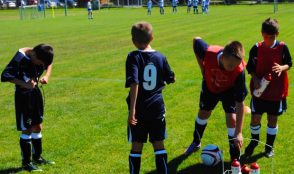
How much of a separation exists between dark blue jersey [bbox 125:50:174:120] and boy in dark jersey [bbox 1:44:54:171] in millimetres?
1323

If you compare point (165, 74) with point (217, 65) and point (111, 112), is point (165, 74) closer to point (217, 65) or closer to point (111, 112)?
point (217, 65)

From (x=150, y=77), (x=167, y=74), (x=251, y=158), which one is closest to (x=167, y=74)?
(x=167, y=74)

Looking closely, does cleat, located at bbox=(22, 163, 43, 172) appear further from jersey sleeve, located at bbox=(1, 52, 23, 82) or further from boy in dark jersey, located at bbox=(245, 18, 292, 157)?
boy in dark jersey, located at bbox=(245, 18, 292, 157)

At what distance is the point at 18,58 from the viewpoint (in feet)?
18.6

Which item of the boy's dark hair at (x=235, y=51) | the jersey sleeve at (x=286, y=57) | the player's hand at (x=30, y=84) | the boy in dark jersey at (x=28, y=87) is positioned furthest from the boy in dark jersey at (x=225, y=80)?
the player's hand at (x=30, y=84)

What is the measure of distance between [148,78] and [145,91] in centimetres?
15

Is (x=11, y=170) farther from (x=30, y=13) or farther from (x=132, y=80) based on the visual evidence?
(x=30, y=13)

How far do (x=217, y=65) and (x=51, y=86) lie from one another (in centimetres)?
714

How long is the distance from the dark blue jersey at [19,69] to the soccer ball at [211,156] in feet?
7.90

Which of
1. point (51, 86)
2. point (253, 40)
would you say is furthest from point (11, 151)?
point (253, 40)

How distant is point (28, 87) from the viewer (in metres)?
5.69

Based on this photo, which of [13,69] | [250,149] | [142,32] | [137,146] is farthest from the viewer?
[250,149]

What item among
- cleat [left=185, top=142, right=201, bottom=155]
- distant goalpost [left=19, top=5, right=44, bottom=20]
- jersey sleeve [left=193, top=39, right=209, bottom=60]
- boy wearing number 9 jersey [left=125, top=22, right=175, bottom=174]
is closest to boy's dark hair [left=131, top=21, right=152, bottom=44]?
boy wearing number 9 jersey [left=125, top=22, right=175, bottom=174]

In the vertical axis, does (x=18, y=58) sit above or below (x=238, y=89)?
above
